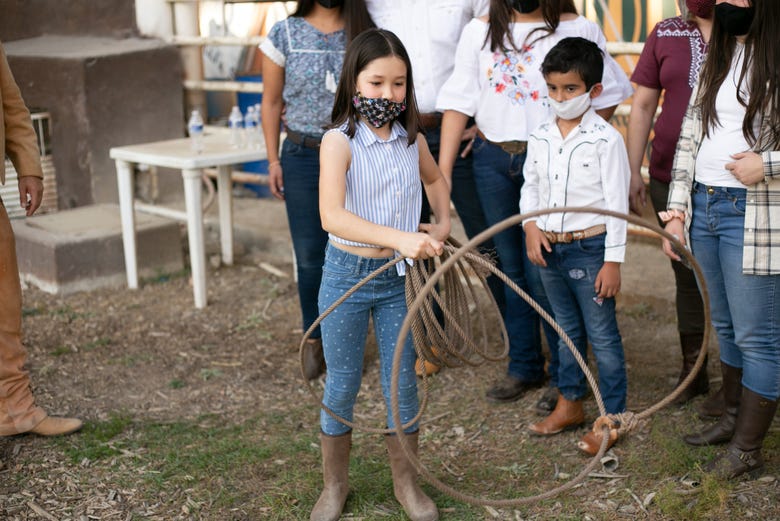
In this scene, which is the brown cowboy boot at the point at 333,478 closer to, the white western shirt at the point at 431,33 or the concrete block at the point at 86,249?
the white western shirt at the point at 431,33

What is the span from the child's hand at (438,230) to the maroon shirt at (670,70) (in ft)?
3.69

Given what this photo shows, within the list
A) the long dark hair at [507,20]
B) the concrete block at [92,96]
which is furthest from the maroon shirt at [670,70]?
the concrete block at [92,96]

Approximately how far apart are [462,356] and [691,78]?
140cm

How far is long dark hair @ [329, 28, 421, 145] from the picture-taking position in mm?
2900

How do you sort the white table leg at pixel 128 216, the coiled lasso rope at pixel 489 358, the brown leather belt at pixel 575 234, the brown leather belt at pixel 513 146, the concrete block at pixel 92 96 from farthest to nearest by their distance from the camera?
the concrete block at pixel 92 96 < the white table leg at pixel 128 216 < the brown leather belt at pixel 513 146 < the brown leather belt at pixel 575 234 < the coiled lasso rope at pixel 489 358

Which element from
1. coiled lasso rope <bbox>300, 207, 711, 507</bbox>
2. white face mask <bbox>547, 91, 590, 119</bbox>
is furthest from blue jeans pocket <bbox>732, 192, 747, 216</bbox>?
white face mask <bbox>547, 91, 590, 119</bbox>

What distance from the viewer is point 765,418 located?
3.35 m

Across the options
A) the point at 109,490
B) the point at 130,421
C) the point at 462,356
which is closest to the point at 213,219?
the point at 130,421

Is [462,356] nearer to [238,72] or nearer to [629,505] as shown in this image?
[629,505]

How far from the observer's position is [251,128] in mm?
5871

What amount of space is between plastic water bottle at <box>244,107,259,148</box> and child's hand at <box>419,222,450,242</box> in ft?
9.63

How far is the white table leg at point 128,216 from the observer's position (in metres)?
5.80

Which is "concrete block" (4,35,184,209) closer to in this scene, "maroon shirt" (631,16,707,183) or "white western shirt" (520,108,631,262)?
"white western shirt" (520,108,631,262)

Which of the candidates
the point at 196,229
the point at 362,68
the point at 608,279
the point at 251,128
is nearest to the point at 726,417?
the point at 608,279
